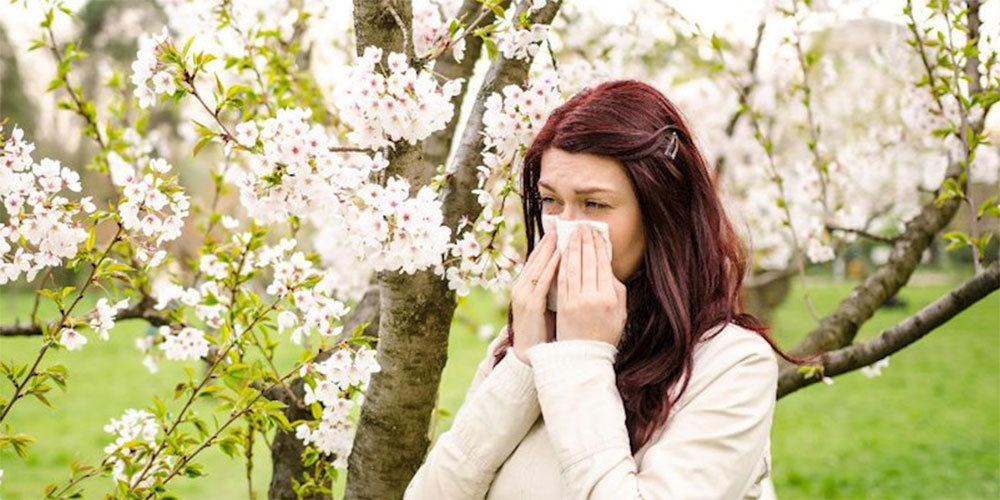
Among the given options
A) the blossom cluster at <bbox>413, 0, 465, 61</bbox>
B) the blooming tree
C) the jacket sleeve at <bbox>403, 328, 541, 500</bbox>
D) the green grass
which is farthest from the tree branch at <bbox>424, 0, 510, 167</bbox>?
the green grass

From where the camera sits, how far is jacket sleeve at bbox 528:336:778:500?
1.49 metres

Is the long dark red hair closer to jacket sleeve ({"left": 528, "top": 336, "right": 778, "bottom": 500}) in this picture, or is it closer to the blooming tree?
jacket sleeve ({"left": 528, "top": 336, "right": 778, "bottom": 500})

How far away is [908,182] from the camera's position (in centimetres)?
882

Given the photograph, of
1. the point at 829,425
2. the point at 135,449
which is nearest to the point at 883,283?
the point at 135,449

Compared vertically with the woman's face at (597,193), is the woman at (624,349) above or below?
below

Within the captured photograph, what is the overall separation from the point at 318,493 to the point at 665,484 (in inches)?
55.1

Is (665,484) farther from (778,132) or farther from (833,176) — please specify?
(778,132)

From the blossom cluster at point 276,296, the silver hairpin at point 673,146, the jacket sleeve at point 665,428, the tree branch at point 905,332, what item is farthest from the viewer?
the tree branch at point 905,332

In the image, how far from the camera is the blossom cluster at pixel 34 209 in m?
1.99

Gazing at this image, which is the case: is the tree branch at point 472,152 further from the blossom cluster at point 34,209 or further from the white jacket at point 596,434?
the blossom cluster at point 34,209

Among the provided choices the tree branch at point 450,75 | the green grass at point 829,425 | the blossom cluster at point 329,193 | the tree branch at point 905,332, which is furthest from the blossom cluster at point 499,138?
the green grass at point 829,425

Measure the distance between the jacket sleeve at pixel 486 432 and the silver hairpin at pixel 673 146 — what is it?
0.45m

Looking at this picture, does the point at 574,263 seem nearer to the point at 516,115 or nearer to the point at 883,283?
the point at 516,115

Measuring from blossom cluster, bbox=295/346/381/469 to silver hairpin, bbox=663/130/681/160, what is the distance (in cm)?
80
